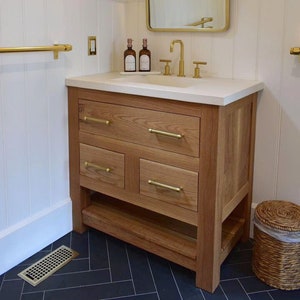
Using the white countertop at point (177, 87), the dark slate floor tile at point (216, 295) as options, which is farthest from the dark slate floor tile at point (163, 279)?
the white countertop at point (177, 87)

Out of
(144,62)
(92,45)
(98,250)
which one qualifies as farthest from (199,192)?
(92,45)

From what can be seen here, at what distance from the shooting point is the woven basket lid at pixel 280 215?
1765 mm

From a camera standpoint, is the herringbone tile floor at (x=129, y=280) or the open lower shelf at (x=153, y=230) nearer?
the herringbone tile floor at (x=129, y=280)

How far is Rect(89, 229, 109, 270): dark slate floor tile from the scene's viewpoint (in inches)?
79.8

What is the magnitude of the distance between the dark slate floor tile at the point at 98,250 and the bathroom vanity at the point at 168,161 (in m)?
0.07

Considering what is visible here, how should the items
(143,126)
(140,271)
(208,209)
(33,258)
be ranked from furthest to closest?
(33,258) → (140,271) → (143,126) → (208,209)

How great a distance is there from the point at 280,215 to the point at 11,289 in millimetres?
1263

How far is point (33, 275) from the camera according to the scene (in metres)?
1.94

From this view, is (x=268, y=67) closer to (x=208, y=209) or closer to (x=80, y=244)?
(x=208, y=209)

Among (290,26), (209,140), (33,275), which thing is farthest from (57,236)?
(290,26)

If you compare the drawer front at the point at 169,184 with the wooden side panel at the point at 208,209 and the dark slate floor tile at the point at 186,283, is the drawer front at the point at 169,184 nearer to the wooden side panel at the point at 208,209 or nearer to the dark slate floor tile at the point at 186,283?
the wooden side panel at the point at 208,209

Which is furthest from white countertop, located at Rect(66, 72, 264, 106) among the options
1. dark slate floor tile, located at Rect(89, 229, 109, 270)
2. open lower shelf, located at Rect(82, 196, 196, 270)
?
dark slate floor tile, located at Rect(89, 229, 109, 270)

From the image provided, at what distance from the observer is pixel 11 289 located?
184 centimetres

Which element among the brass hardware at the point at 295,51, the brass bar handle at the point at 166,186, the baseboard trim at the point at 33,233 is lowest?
the baseboard trim at the point at 33,233
